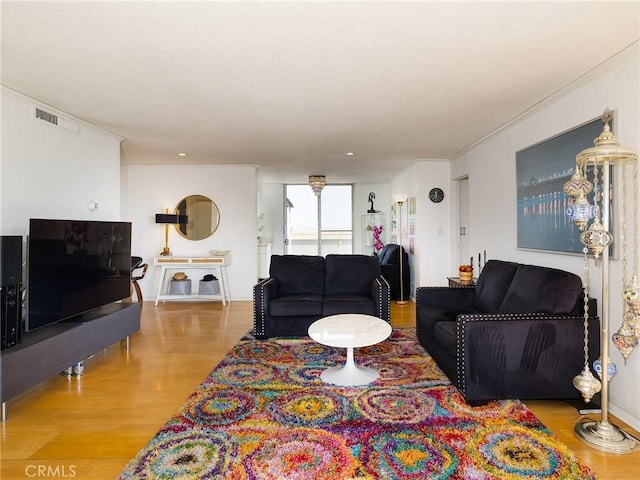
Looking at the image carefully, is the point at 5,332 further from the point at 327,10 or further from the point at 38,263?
the point at 327,10

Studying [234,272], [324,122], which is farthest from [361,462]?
[234,272]

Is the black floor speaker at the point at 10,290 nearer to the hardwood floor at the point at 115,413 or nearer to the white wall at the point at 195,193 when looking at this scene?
the hardwood floor at the point at 115,413

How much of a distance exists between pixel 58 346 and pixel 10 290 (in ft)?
1.80

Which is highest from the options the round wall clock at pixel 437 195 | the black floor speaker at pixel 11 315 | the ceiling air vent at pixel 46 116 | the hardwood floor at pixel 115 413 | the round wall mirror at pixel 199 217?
the ceiling air vent at pixel 46 116

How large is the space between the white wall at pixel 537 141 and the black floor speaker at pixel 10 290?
411 centimetres

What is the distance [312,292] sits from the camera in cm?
476

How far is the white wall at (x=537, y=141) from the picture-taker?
2449mm

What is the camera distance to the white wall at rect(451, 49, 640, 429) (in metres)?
2.45

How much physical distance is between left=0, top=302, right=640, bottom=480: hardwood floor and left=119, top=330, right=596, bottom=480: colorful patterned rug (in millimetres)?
142

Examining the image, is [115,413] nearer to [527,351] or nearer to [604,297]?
[527,351]

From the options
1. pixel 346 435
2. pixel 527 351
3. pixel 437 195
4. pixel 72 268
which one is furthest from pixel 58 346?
pixel 437 195

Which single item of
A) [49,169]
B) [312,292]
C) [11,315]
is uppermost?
[49,169]

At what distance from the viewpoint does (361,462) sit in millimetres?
1965

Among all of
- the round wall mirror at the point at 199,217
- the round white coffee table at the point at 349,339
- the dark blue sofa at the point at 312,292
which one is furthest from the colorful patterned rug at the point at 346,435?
the round wall mirror at the point at 199,217
